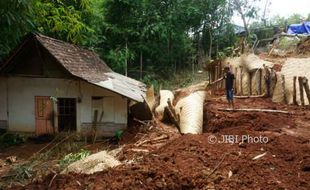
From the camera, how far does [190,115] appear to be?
11281 mm

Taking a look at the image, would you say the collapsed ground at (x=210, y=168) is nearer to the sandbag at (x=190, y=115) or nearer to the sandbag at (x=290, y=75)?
the sandbag at (x=190, y=115)

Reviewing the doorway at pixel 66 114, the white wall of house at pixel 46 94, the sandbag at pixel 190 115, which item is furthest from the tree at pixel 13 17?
the sandbag at pixel 190 115

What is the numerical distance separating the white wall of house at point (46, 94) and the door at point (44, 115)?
16cm

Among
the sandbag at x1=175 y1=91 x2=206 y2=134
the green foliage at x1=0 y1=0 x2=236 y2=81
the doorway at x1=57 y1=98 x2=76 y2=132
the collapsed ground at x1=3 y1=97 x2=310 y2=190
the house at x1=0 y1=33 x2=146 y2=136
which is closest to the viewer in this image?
the collapsed ground at x1=3 y1=97 x2=310 y2=190

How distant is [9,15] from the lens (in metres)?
7.89

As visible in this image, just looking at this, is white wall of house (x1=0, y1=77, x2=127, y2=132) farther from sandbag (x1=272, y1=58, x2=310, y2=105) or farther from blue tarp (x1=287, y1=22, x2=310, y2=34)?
blue tarp (x1=287, y1=22, x2=310, y2=34)

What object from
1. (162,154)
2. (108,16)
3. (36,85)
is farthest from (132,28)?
(162,154)

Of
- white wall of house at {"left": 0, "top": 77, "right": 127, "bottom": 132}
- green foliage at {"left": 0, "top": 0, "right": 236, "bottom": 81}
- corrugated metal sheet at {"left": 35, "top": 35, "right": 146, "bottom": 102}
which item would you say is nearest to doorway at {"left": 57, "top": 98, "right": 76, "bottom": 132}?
white wall of house at {"left": 0, "top": 77, "right": 127, "bottom": 132}

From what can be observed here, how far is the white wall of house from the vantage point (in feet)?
42.5

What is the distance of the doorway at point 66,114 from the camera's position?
13.1m

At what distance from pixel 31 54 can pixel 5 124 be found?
2.75 meters

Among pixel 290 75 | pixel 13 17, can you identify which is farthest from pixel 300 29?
pixel 13 17

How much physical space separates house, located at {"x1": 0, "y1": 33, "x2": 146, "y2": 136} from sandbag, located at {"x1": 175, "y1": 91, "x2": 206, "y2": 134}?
5.80 ft

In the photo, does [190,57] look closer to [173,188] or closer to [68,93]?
[68,93]
